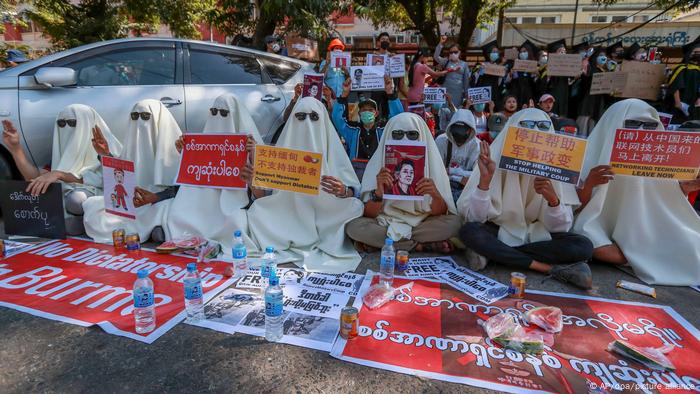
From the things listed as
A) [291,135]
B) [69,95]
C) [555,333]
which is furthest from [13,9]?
[555,333]

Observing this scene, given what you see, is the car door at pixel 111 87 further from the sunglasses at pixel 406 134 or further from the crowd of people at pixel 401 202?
the sunglasses at pixel 406 134

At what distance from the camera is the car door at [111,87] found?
13.1 ft

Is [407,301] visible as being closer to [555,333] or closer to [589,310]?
[555,333]

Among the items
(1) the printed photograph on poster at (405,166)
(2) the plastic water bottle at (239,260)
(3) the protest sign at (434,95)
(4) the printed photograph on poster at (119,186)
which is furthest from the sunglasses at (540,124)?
(4) the printed photograph on poster at (119,186)

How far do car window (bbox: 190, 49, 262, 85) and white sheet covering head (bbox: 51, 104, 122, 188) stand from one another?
1.18m

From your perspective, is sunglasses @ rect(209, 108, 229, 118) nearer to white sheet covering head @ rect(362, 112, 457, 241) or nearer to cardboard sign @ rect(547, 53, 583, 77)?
white sheet covering head @ rect(362, 112, 457, 241)

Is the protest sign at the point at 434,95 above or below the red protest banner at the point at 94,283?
above

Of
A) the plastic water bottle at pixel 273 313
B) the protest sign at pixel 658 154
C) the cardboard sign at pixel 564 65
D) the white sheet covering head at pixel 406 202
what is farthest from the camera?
the cardboard sign at pixel 564 65

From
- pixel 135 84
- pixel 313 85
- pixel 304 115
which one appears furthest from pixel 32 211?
pixel 313 85

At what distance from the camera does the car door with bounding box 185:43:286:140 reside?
4.75 m

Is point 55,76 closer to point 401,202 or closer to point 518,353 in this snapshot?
point 401,202

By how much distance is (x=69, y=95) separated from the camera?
13.5 feet

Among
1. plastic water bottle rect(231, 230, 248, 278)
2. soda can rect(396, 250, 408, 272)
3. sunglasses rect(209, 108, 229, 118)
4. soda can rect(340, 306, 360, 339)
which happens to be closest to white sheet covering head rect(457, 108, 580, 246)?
soda can rect(396, 250, 408, 272)

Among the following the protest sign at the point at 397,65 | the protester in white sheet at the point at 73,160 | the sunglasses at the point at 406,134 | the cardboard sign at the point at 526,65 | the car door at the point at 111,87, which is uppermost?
the cardboard sign at the point at 526,65
